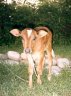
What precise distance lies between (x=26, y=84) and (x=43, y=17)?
21.4ft

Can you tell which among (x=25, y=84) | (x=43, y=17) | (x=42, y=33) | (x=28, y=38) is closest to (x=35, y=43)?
(x=42, y=33)

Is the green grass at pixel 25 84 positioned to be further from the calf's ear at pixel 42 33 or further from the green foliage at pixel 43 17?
the green foliage at pixel 43 17

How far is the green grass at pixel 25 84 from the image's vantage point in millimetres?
8648

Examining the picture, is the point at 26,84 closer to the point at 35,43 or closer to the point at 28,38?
the point at 35,43

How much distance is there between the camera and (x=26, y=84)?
9344 millimetres

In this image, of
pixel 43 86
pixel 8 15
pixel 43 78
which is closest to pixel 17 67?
pixel 43 78

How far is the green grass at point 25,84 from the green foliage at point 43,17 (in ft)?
15.0

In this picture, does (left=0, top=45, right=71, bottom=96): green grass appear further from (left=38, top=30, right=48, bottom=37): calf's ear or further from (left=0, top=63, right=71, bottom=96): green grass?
(left=38, top=30, right=48, bottom=37): calf's ear

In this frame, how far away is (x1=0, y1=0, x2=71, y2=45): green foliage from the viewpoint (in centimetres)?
1535

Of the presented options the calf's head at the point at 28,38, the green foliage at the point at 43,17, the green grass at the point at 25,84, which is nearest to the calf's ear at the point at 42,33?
the calf's head at the point at 28,38

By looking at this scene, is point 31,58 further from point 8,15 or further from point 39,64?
point 8,15

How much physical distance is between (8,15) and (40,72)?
6.17 metres

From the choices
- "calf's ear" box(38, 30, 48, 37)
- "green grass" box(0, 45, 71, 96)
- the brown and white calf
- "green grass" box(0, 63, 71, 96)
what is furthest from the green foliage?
"calf's ear" box(38, 30, 48, 37)

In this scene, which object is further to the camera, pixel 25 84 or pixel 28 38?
pixel 25 84
